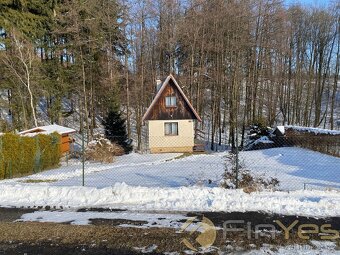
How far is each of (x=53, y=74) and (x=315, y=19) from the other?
32454 mm

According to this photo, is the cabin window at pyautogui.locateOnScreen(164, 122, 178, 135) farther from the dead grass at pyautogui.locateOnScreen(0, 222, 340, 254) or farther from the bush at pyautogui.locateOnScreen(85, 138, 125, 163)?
the dead grass at pyautogui.locateOnScreen(0, 222, 340, 254)

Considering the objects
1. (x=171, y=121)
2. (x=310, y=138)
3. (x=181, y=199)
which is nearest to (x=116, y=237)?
(x=181, y=199)

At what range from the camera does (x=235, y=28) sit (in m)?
34.1

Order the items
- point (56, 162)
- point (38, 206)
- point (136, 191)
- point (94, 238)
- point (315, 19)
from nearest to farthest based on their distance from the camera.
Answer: point (94, 238), point (38, 206), point (136, 191), point (56, 162), point (315, 19)

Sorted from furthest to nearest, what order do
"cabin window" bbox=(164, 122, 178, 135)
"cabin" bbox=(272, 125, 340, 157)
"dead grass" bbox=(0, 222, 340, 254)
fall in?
"cabin window" bbox=(164, 122, 178, 135), "cabin" bbox=(272, 125, 340, 157), "dead grass" bbox=(0, 222, 340, 254)

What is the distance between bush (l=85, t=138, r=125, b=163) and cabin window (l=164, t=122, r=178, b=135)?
560 cm

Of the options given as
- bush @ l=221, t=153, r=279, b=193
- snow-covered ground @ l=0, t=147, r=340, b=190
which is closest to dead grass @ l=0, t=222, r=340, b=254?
bush @ l=221, t=153, r=279, b=193

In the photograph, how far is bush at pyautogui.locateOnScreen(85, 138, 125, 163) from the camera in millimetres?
20094

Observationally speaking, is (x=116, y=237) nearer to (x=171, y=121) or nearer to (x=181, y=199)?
A: (x=181, y=199)

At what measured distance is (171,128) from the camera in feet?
89.2

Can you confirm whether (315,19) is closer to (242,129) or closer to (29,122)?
(242,129)

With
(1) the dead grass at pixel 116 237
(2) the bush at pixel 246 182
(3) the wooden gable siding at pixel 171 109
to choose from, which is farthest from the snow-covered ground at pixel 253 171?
(3) the wooden gable siding at pixel 171 109

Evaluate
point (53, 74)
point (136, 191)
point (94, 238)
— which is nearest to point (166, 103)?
point (53, 74)

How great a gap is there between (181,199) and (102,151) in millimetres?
13110
